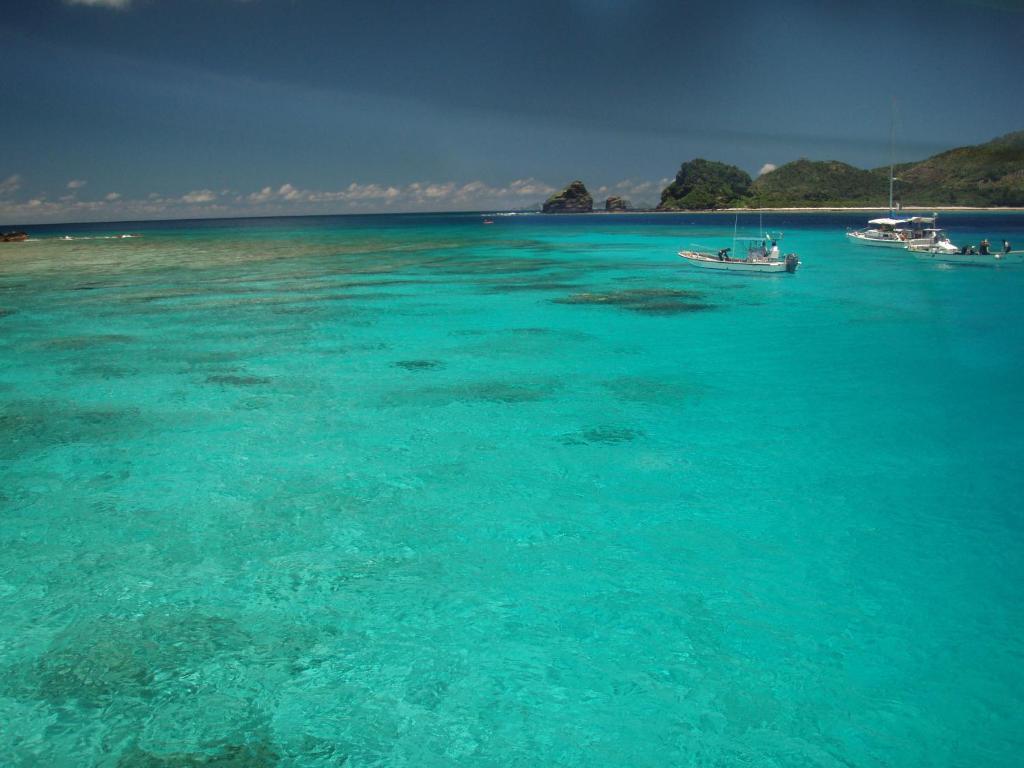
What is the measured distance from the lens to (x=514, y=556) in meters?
10.7

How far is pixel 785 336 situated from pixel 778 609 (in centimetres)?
1953

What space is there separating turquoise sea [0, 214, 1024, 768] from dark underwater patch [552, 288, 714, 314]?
8.77 meters

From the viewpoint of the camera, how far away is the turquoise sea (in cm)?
724

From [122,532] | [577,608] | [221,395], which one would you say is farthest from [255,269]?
[577,608]

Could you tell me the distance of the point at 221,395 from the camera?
1900cm

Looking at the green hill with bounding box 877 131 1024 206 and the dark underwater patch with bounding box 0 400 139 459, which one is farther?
the green hill with bounding box 877 131 1024 206

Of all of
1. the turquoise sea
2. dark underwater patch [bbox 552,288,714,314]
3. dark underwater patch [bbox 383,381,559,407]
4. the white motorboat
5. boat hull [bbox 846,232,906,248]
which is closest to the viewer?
the turquoise sea

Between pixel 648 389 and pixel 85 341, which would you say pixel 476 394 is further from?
pixel 85 341

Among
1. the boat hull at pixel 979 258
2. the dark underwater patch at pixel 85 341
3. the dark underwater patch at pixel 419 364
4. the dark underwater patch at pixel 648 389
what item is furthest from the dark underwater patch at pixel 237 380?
the boat hull at pixel 979 258

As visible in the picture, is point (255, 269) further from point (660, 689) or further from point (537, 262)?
point (660, 689)

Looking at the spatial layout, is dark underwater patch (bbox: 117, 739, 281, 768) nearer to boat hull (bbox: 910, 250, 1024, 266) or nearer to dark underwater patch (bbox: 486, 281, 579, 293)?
dark underwater patch (bbox: 486, 281, 579, 293)

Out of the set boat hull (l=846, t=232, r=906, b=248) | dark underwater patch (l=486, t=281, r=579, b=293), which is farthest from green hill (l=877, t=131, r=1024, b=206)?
dark underwater patch (l=486, t=281, r=579, b=293)

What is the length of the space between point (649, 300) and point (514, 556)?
26.8m

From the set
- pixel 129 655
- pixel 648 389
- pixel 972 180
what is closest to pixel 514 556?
pixel 129 655
